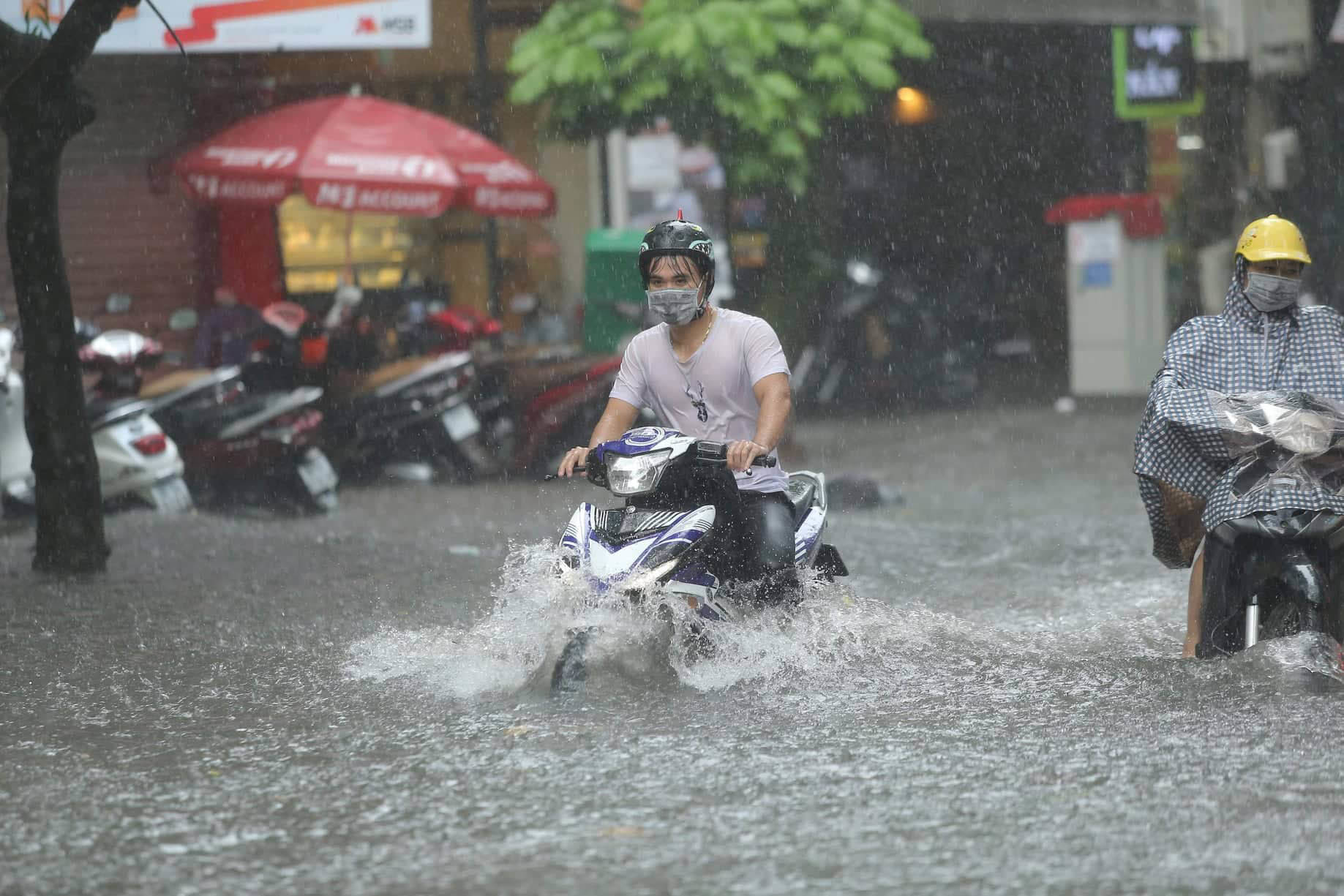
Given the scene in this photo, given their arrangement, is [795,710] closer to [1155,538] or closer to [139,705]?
[1155,538]

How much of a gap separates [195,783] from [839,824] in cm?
181

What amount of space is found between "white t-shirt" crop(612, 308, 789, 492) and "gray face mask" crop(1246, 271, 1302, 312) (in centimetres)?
158

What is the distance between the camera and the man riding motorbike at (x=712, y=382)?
6301 mm

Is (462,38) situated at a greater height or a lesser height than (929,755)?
greater

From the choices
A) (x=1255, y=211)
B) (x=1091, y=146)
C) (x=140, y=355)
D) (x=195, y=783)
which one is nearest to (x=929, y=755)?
(x=195, y=783)

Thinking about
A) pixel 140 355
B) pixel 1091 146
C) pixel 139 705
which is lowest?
pixel 139 705

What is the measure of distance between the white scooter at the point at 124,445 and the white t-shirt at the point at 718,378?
5.72 metres

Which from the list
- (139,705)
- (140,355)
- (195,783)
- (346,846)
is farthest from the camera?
(140,355)

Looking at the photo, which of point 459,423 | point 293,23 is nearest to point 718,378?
point 459,423

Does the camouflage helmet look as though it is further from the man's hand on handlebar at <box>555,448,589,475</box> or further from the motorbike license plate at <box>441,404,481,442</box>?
the motorbike license plate at <box>441,404,481,442</box>

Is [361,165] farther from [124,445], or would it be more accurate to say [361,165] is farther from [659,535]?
[659,535]

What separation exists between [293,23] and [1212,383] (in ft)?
35.0

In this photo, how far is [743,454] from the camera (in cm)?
579

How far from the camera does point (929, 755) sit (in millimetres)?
5273
